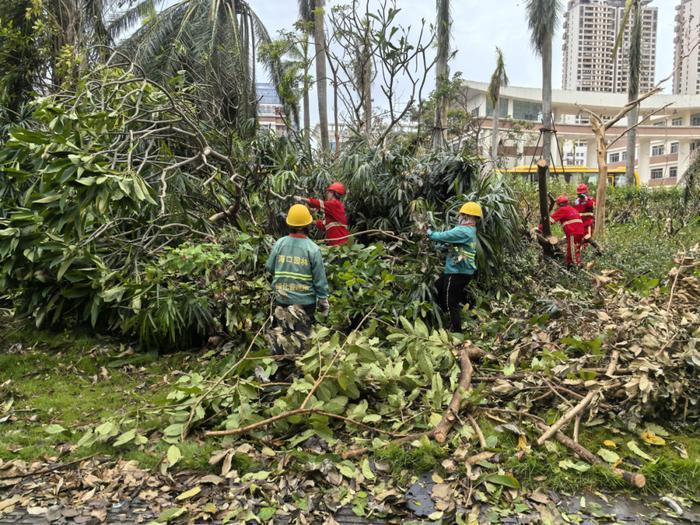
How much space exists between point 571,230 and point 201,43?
993 cm

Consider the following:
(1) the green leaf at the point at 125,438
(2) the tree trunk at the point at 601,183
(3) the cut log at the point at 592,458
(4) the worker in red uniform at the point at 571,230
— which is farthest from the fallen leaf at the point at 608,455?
(2) the tree trunk at the point at 601,183

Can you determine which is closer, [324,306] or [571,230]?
[324,306]

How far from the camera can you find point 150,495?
2.86m

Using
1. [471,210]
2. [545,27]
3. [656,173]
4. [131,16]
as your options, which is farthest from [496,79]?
[656,173]

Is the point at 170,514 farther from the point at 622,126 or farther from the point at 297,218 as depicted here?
the point at 622,126

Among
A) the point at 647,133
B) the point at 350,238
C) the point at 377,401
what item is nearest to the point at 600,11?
the point at 647,133

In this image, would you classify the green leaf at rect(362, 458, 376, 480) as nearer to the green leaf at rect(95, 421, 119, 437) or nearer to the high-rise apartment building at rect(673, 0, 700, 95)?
the green leaf at rect(95, 421, 119, 437)

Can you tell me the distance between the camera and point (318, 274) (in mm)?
4309

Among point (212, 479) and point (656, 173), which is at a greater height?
point (656, 173)

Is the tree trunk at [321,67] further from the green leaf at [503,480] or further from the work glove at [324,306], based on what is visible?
the green leaf at [503,480]

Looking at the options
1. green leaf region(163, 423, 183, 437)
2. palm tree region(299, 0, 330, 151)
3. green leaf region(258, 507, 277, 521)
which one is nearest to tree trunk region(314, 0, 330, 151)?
palm tree region(299, 0, 330, 151)

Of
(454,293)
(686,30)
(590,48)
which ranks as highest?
(590,48)

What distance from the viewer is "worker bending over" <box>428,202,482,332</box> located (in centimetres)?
517

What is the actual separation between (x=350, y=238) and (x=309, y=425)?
3.14 meters
